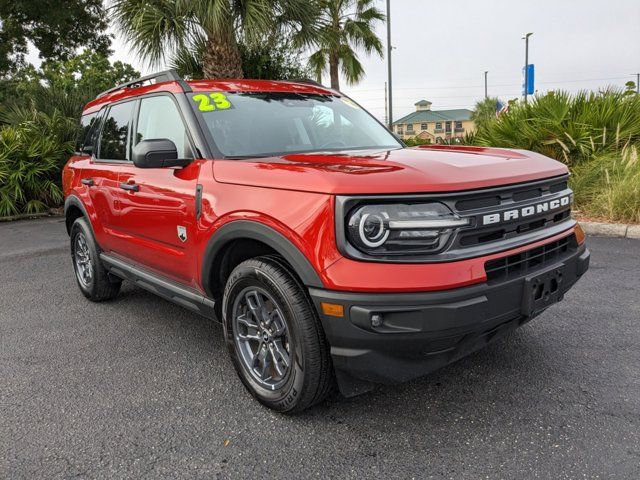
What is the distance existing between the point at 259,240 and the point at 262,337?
21.0 inches

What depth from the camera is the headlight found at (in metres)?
2.10

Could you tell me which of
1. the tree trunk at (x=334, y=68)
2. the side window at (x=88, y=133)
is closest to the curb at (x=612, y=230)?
the side window at (x=88, y=133)

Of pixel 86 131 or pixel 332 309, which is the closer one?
pixel 332 309

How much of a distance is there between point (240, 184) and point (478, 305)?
1.31 metres

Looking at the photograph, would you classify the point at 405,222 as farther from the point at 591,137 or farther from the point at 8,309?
the point at 591,137

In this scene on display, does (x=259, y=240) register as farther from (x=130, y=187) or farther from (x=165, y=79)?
(x=165, y=79)

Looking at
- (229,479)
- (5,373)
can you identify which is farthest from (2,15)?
(229,479)

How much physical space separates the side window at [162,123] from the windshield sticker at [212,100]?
0.16 meters

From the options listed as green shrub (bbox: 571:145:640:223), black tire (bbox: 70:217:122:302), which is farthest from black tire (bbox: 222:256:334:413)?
green shrub (bbox: 571:145:640:223)

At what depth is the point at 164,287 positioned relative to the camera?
3346mm

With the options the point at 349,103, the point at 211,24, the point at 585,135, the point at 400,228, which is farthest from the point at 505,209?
the point at 211,24

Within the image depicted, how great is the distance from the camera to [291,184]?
7.68 feet

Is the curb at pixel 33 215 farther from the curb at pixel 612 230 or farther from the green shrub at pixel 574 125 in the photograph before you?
the curb at pixel 612 230

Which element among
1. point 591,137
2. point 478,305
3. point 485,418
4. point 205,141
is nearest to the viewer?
point 478,305
